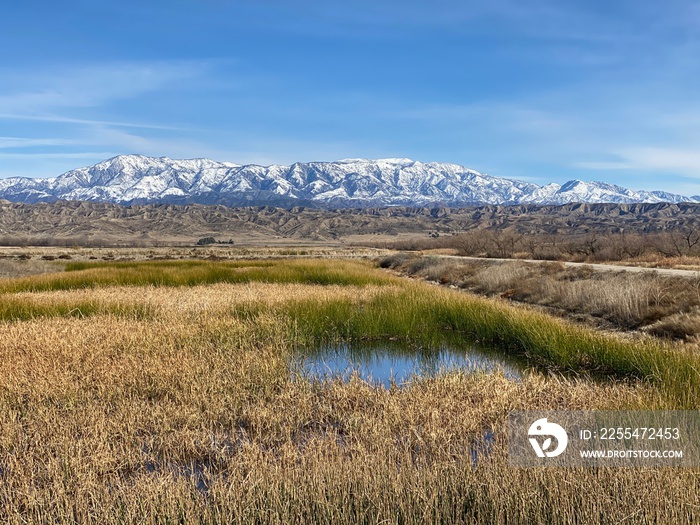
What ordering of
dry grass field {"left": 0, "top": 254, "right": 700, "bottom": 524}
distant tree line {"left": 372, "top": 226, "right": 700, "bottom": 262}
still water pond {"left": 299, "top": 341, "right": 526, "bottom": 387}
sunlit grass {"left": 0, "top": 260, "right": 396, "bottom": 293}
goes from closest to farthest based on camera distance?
dry grass field {"left": 0, "top": 254, "right": 700, "bottom": 524}, still water pond {"left": 299, "top": 341, "right": 526, "bottom": 387}, sunlit grass {"left": 0, "top": 260, "right": 396, "bottom": 293}, distant tree line {"left": 372, "top": 226, "right": 700, "bottom": 262}

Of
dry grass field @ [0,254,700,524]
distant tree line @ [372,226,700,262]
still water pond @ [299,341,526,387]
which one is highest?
distant tree line @ [372,226,700,262]

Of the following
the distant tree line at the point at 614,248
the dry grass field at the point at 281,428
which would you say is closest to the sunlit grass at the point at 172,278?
the dry grass field at the point at 281,428

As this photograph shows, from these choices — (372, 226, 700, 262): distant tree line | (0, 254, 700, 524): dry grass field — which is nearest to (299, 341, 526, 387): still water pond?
(0, 254, 700, 524): dry grass field

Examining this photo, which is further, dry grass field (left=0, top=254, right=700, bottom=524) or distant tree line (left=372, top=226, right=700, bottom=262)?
distant tree line (left=372, top=226, right=700, bottom=262)

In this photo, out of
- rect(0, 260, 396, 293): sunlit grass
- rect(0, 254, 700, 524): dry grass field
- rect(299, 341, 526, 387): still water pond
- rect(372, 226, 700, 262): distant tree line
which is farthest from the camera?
rect(372, 226, 700, 262): distant tree line

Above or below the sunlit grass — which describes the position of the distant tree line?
above

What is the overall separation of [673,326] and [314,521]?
1350 cm

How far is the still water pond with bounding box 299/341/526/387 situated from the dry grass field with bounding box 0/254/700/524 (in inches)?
Result: 26.6

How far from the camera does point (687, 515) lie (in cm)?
396

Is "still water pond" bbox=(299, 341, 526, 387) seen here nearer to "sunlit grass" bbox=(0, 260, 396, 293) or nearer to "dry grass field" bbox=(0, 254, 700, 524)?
"dry grass field" bbox=(0, 254, 700, 524)

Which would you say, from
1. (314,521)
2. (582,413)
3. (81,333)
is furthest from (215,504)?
(81,333)

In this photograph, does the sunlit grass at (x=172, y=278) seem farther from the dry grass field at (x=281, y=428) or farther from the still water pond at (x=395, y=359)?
the still water pond at (x=395, y=359)

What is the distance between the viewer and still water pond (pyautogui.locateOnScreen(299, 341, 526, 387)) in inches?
416

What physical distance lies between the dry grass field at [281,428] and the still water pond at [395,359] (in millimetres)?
675
